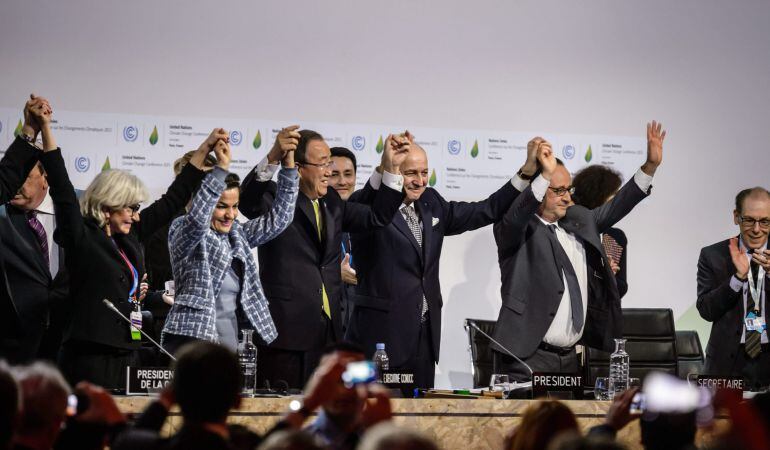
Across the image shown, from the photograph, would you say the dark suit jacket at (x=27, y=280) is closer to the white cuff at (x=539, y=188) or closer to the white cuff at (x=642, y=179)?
Answer: the white cuff at (x=539, y=188)

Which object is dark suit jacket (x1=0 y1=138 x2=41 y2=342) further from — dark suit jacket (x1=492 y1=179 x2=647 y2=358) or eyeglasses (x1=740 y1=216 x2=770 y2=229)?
eyeglasses (x1=740 y1=216 x2=770 y2=229)

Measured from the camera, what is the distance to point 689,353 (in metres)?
6.04

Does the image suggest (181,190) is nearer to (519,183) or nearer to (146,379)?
(146,379)

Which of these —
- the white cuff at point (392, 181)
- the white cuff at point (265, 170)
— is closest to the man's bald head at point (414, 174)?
the white cuff at point (392, 181)

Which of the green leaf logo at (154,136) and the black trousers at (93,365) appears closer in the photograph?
the black trousers at (93,365)

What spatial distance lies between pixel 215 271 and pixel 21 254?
2.63ft

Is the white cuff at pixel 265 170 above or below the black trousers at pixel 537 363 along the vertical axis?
above

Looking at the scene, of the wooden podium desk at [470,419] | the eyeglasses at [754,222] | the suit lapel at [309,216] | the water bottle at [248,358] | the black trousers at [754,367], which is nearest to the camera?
the wooden podium desk at [470,419]

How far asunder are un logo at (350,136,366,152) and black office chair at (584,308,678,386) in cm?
189

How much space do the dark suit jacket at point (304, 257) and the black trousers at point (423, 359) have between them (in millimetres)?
353

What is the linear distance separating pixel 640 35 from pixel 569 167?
3.41 ft

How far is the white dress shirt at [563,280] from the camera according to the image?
4.76 meters

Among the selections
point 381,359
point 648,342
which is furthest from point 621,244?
point 381,359

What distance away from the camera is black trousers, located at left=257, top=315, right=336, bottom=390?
167 inches
